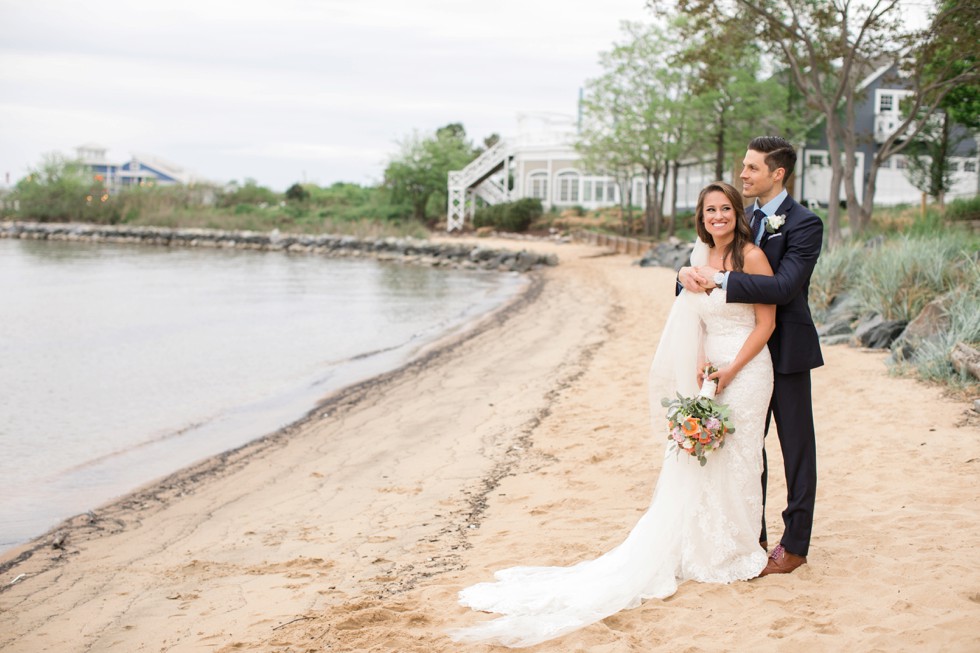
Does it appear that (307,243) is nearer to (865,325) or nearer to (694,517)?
(865,325)

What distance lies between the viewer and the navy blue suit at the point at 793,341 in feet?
15.2

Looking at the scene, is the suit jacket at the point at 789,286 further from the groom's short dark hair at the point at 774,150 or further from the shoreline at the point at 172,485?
the shoreline at the point at 172,485

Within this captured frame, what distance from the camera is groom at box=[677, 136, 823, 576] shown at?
183 inches

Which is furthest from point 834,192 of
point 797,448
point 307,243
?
point 307,243

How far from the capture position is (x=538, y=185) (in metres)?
58.3

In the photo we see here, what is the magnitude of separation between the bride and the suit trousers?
0.32 ft

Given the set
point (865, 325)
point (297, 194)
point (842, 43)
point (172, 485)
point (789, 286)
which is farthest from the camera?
point (297, 194)

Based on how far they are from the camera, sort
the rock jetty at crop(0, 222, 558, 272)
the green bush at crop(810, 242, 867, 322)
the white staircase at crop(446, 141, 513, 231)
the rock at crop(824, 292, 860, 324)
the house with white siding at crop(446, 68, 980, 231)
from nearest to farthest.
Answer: the rock at crop(824, 292, 860, 324), the green bush at crop(810, 242, 867, 322), the rock jetty at crop(0, 222, 558, 272), the house with white siding at crop(446, 68, 980, 231), the white staircase at crop(446, 141, 513, 231)

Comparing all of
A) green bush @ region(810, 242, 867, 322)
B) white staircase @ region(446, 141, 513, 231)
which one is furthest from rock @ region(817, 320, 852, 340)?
white staircase @ region(446, 141, 513, 231)

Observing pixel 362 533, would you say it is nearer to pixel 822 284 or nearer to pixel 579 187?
pixel 822 284

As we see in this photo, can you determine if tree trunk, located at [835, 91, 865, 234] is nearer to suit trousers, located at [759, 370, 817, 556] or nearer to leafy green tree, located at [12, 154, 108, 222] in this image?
suit trousers, located at [759, 370, 817, 556]

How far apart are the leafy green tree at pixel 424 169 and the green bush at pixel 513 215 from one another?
26.9ft

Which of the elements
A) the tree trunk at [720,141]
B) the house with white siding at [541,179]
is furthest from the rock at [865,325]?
the house with white siding at [541,179]

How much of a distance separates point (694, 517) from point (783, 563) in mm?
551
